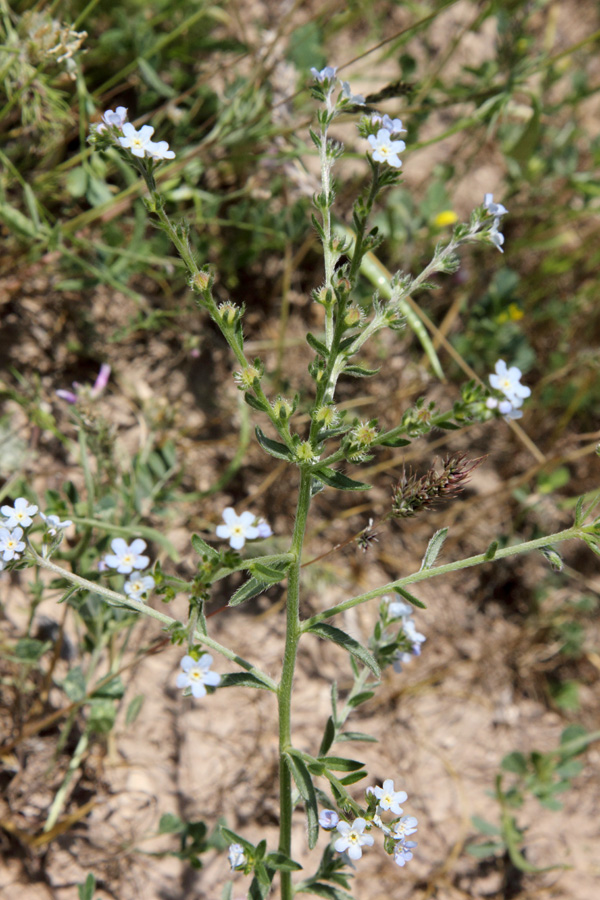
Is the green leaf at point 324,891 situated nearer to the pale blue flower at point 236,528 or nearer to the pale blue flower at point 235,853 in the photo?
the pale blue flower at point 235,853

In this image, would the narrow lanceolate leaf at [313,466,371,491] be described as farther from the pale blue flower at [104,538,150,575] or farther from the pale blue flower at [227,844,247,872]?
the pale blue flower at [227,844,247,872]

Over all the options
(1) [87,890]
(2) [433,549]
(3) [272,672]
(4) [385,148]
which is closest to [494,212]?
(4) [385,148]

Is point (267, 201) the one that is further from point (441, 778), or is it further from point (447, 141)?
point (441, 778)

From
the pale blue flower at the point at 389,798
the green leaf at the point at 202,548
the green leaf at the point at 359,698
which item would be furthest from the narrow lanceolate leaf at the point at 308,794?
the green leaf at the point at 202,548

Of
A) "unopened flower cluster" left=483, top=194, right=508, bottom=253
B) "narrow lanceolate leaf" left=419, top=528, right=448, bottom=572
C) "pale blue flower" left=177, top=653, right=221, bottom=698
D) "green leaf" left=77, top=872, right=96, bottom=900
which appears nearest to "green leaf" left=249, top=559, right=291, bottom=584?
"pale blue flower" left=177, top=653, right=221, bottom=698

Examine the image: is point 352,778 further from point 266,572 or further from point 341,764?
point 266,572
